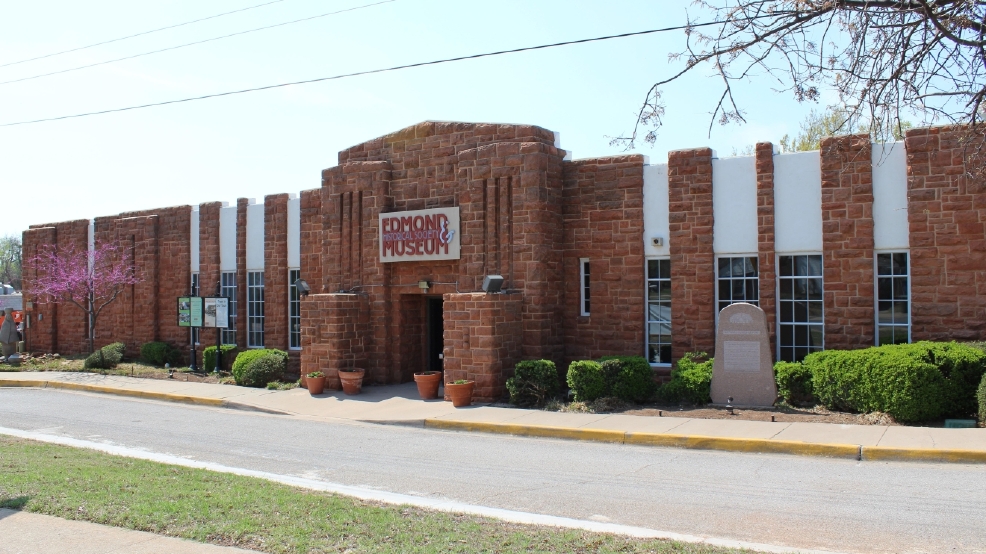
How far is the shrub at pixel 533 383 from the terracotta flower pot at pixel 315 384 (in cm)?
464

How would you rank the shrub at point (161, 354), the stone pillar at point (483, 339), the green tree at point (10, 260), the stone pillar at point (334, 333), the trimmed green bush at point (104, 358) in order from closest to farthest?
the stone pillar at point (483, 339) < the stone pillar at point (334, 333) < the trimmed green bush at point (104, 358) < the shrub at point (161, 354) < the green tree at point (10, 260)

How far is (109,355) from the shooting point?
79.1 ft

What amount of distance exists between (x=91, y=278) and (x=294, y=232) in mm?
7637

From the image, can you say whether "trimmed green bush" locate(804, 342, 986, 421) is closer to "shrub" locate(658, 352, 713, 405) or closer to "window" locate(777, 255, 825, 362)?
"window" locate(777, 255, 825, 362)

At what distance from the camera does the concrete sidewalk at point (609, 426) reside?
34.8ft

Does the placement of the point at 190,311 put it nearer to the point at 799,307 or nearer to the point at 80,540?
the point at 799,307

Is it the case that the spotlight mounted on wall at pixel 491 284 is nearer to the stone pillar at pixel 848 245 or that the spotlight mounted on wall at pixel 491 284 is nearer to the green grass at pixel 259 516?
the stone pillar at pixel 848 245

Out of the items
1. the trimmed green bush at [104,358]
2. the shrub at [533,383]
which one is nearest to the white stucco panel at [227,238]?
the trimmed green bush at [104,358]

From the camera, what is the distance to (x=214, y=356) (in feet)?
74.4

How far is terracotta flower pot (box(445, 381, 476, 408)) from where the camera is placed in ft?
51.4

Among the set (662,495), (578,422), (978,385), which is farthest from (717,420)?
(662,495)

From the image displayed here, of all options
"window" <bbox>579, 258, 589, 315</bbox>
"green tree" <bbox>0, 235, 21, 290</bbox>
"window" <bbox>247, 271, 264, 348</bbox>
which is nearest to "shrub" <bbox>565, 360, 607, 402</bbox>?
"window" <bbox>579, 258, 589, 315</bbox>

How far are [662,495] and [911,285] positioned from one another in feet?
25.2

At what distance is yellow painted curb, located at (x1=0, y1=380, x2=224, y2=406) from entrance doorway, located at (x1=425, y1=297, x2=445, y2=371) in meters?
4.63
